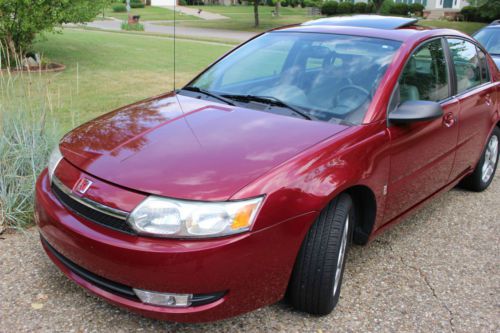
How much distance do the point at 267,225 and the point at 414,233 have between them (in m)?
2.06

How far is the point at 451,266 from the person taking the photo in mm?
3441

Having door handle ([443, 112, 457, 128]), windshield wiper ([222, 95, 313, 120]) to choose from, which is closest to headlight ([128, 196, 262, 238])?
windshield wiper ([222, 95, 313, 120])

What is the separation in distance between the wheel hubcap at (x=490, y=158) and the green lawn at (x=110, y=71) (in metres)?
4.18

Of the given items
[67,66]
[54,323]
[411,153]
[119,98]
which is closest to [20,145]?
[54,323]

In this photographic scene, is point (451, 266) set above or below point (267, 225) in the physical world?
below

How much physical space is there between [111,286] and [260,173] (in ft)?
2.96

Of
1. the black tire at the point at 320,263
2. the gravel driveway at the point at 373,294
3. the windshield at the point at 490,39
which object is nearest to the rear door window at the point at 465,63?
the gravel driveway at the point at 373,294

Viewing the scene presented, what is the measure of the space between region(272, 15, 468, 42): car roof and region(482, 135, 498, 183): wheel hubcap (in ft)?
4.44

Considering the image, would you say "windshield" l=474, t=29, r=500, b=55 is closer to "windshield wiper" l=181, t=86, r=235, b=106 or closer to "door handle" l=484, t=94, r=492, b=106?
"door handle" l=484, t=94, r=492, b=106

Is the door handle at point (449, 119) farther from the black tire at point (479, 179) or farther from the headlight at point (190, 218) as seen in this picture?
the headlight at point (190, 218)

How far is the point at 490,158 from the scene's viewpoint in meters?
4.93

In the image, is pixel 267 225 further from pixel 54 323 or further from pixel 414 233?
pixel 414 233

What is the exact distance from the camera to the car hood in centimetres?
233

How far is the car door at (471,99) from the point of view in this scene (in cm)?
396
